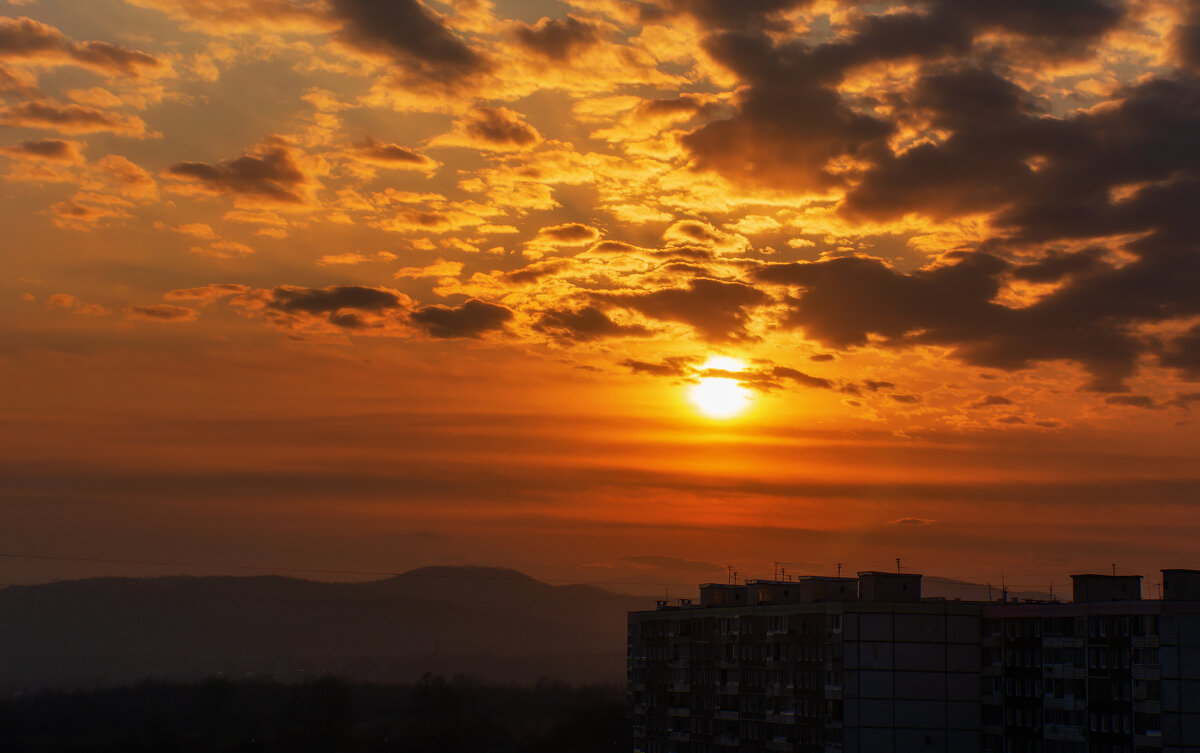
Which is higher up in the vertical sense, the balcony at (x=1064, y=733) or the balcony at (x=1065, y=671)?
the balcony at (x=1065, y=671)

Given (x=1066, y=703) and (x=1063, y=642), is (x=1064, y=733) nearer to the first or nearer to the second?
(x=1066, y=703)

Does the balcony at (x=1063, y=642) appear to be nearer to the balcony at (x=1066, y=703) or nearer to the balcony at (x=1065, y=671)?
the balcony at (x=1065, y=671)

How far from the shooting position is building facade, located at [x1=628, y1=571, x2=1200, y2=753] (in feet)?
326

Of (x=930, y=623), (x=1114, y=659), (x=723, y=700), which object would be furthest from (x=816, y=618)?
(x=1114, y=659)

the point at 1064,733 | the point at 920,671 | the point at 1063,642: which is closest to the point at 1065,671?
the point at 1063,642

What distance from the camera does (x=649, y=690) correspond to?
14962cm

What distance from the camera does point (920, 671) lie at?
389 ft

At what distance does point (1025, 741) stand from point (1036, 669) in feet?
21.0

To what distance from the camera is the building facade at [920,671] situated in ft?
326

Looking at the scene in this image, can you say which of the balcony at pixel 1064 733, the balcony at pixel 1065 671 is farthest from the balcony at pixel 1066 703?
the balcony at pixel 1065 671

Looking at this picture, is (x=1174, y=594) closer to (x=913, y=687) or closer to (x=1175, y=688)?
(x=1175, y=688)

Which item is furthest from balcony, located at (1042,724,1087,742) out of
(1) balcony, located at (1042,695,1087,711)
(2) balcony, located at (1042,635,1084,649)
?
(2) balcony, located at (1042,635,1084,649)

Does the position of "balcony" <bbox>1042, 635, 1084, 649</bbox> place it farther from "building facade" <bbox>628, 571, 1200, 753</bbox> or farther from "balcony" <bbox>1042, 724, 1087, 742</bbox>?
"balcony" <bbox>1042, 724, 1087, 742</bbox>

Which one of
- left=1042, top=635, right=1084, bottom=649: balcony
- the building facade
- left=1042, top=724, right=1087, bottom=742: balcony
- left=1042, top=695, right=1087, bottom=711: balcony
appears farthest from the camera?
left=1042, top=635, right=1084, bottom=649: balcony
